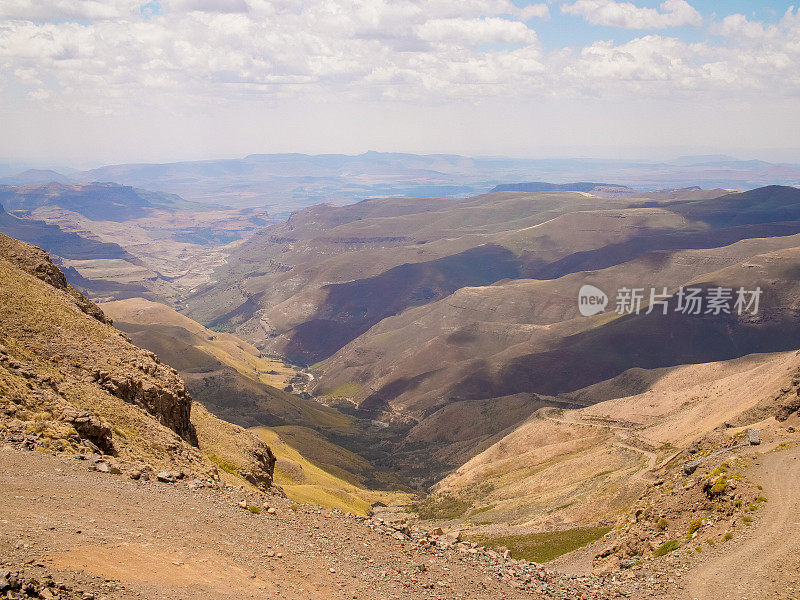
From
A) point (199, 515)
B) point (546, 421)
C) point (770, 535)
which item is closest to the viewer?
point (199, 515)

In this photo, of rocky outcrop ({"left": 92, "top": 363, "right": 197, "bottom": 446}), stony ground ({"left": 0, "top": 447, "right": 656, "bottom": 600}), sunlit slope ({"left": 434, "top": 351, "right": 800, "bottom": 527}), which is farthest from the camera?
sunlit slope ({"left": 434, "top": 351, "right": 800, "bottom": 527})

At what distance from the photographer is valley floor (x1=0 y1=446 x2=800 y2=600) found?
50.1ft

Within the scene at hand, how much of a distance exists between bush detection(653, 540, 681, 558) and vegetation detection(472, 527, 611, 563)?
12.1 metres

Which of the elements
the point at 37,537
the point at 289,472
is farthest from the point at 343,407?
the point at 37,537

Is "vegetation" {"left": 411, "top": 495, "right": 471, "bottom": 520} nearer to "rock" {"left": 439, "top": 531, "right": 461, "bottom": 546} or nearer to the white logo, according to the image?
"rock" {"left": 439, "top": 531, "right": 461, "bottom": 546}

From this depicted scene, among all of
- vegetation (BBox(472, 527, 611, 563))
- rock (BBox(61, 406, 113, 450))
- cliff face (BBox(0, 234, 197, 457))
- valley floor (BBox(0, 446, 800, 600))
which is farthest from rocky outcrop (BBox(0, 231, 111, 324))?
vegetation (BBox(472, 527, 611, 563))

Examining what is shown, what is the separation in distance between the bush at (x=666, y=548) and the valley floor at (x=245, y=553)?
11.0 ft

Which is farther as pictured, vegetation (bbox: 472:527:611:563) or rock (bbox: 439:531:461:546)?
vegetation (bbox: 472:527:611:563)

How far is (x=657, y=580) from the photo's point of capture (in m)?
23.1

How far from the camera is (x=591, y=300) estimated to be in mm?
171250

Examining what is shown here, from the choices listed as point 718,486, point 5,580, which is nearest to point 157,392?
point 5,580

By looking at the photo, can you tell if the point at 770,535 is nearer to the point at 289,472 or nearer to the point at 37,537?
the point at 37,537

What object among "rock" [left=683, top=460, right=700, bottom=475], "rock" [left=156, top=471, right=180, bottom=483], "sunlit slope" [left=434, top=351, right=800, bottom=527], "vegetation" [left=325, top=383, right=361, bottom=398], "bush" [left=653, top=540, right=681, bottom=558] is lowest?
"vegetation" [left=325, top=383, right=361, bottom=398]

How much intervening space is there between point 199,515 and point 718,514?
2224 cm
